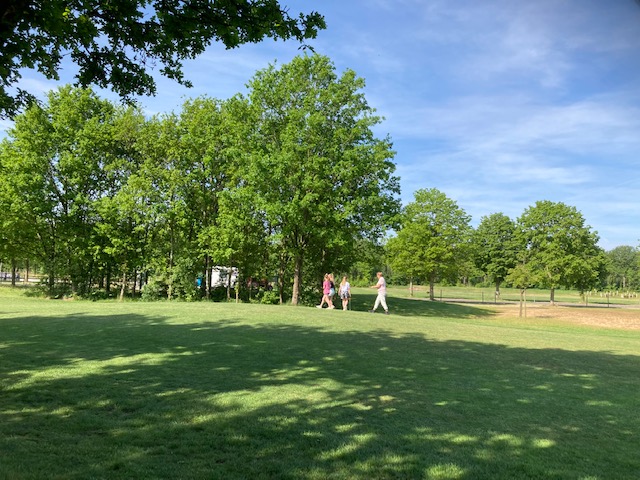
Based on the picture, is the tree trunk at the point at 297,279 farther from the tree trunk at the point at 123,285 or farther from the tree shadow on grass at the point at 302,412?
the tree shadow on grass at the point at 302,412

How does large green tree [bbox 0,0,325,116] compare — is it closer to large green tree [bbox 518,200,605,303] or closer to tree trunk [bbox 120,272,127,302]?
tree trunk [bbox 120,272,127,302]

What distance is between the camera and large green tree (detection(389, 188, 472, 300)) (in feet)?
167

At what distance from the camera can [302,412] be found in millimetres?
5492

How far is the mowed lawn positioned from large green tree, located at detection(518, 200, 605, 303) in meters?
46.9

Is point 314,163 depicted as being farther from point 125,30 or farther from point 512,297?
point 512,297

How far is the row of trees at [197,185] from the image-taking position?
1125 inches

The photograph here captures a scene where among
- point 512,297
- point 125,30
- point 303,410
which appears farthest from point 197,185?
point 512,297

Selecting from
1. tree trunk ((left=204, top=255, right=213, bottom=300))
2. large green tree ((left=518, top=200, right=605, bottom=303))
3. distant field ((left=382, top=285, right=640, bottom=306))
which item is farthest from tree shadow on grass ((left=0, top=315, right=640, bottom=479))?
distant field ((left=382, top=285, right=640, bottom=306))

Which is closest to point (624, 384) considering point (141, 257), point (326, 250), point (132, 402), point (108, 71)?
point (132, 402)

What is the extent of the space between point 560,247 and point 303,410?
57.1 meters

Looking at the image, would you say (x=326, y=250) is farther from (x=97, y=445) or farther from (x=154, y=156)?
(x=97, y=445)

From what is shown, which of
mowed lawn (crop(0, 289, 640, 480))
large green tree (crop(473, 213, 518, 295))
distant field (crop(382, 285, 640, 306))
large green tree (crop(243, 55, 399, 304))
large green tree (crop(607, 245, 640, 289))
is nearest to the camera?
mowed lawn (crop(0, 289, 640, 480))

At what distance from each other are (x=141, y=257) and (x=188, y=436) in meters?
27.2

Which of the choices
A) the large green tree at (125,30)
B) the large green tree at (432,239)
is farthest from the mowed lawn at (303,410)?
the large green tree at (432,239)
